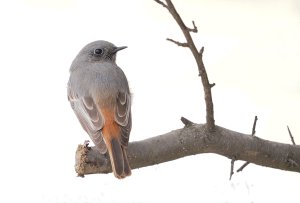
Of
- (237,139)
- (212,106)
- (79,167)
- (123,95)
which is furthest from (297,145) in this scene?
(79,167)

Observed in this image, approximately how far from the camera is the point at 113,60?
16.5 feet

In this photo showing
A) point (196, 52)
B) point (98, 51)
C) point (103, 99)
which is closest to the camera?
point (196, 52)

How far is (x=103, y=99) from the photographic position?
4285mm

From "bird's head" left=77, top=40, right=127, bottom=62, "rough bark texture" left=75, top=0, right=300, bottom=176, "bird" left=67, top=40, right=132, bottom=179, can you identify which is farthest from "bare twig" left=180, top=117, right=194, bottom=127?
"bird's head" left=77, top=40, right=127, bottom=62

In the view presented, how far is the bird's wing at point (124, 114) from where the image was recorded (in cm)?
395

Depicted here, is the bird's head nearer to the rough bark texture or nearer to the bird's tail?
the rough bark texture

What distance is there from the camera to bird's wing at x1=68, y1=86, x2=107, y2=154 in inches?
156

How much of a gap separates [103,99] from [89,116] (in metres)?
0.18

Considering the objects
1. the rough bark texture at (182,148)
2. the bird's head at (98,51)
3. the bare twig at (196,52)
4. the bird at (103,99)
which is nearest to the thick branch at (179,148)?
the rough bark texture at (182,148)

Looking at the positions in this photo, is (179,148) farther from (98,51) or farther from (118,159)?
(98,51)

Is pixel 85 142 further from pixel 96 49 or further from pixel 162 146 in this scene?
pixel 96 49

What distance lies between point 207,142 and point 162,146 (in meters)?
0.33

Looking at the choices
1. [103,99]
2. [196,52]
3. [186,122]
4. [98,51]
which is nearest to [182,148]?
[186,122]

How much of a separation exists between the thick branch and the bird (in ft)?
0.40
